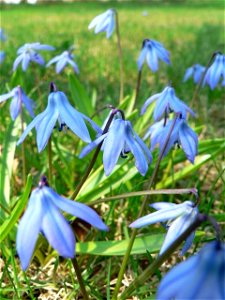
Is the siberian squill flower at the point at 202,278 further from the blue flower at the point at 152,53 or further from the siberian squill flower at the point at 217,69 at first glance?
the blue flower at the point at 152,53

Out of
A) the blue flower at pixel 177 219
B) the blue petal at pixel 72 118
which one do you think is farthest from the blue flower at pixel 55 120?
the blue flower at pixel 177 219

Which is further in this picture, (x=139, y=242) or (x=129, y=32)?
(x=129, y=32)

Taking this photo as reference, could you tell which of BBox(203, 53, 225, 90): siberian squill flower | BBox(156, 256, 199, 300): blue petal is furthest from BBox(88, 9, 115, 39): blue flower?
BBox(156, 256, 199, 300): blue petal

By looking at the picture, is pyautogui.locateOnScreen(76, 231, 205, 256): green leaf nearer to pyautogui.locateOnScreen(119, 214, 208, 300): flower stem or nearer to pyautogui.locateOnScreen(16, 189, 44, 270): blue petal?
pyautogui.locateOnScreen(119, 214, 208, 300): flower stem

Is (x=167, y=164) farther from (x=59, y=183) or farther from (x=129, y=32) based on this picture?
(x=129, y=32)

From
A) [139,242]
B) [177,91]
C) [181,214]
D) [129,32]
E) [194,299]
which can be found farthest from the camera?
[129,32]

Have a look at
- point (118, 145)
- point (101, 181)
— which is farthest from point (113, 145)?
point (101, 181)

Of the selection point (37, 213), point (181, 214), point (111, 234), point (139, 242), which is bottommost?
point (111, 234)

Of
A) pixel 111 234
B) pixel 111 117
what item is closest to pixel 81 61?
pixel 111 234
